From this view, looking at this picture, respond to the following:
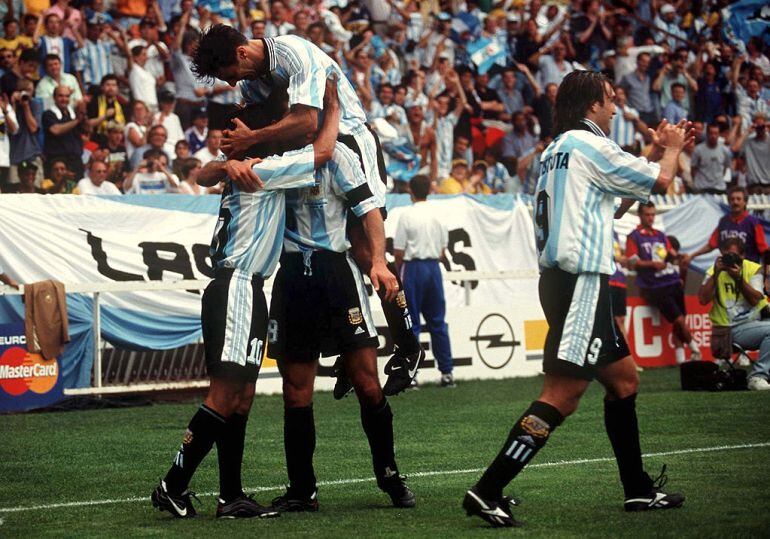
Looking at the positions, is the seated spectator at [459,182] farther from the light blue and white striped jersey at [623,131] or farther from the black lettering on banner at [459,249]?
the light blue and white striped jersey at [623,131]

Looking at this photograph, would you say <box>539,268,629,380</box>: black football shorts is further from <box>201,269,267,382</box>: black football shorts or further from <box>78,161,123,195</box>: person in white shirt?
<box>78,161,123,195</box>: person in white shirt

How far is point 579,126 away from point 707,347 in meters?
12.0

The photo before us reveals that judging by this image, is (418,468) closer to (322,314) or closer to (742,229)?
(322,314)

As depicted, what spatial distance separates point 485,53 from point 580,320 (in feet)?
57.2

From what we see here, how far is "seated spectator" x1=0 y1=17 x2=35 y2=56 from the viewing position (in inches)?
693

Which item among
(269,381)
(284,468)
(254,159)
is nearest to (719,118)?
(269,381)

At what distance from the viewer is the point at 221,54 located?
21.1 feet

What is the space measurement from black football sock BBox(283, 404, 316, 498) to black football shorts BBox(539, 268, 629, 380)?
1.40 meters

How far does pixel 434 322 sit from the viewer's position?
15.0 m

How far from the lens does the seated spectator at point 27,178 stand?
1611 centimetres

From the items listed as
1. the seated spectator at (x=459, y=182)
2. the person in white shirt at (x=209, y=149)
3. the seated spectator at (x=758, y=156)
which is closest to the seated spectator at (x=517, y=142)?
the seated spectator at (x=459, y=182)

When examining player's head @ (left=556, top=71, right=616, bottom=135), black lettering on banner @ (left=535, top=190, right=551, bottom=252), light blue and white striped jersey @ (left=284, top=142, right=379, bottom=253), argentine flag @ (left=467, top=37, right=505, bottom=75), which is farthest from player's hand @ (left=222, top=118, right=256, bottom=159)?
argentine flag @ (left=467, top=37, right=505, bottom=75)

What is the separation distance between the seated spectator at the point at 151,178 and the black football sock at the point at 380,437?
10.4 meters

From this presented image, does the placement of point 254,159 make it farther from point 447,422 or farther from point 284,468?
point 447,422
